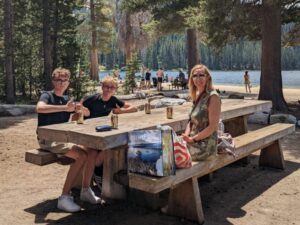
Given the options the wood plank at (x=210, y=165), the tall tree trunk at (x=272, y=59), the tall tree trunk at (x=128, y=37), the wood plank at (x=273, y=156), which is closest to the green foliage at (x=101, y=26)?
the tall tree trunk at (x=128, y=37)

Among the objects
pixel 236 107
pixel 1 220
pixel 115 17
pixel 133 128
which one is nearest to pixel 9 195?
pixel 1 220

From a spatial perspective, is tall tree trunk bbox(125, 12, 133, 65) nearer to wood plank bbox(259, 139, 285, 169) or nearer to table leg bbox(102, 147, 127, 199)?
wood plank bbox(259, 139, 285, 169)

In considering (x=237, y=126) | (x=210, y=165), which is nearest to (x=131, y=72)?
(x=237, y=126)

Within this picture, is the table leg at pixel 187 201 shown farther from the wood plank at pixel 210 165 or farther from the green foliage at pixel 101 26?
the green foliage at pixel 101 26

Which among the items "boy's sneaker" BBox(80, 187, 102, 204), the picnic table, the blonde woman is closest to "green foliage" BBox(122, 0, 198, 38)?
the picnic table

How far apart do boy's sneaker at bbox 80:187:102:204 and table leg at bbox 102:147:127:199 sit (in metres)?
0.13

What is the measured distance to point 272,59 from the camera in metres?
14.1

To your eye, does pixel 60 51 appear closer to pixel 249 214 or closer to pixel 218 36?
pixel 218 36

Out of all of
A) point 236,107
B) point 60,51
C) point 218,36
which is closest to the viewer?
point 236,107

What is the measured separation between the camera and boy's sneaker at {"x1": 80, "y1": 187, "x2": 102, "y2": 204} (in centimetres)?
483

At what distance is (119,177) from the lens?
4594mm

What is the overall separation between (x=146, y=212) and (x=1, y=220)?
62.2 inches

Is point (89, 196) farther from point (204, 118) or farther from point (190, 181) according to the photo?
point (204, 118)

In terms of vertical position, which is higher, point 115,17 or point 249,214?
point 115,17
